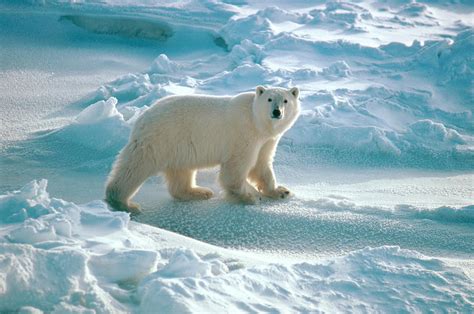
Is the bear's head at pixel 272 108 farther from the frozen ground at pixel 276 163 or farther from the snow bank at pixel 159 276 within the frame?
the snow bank at pixel 159 276

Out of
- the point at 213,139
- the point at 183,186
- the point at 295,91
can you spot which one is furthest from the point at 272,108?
the point at 183,186

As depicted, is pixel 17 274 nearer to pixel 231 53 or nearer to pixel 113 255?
pixel 113 255

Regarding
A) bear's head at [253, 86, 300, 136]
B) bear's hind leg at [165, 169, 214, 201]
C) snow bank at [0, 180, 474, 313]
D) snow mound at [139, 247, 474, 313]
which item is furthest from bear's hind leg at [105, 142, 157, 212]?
snow mound at [139, 247, 474, 313]

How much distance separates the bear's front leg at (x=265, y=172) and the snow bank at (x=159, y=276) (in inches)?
64.0

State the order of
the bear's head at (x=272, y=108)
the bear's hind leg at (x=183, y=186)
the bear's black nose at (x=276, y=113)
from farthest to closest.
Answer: the bear's hind leg at (x=183, y=186) → the bear's head at (x=272, y=108) → the bear's black nose at (x=276, y=113)

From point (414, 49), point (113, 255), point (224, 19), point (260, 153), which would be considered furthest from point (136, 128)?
point (224, 19)

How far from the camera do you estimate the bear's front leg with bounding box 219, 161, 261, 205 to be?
439 centimetres

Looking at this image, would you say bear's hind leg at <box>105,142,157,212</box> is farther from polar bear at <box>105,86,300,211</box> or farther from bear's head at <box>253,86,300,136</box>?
bear's head at <box>253,86,300,136</box>

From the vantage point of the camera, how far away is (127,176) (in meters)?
4.04

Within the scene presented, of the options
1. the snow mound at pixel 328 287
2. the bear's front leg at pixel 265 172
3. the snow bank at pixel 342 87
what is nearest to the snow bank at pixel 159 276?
the snow mound at pixel 328 287

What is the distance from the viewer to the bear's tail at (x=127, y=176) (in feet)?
13.2

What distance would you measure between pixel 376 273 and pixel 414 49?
6502 millimetres

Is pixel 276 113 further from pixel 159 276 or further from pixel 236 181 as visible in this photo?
pixel 159 276

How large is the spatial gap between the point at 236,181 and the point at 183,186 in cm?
45
